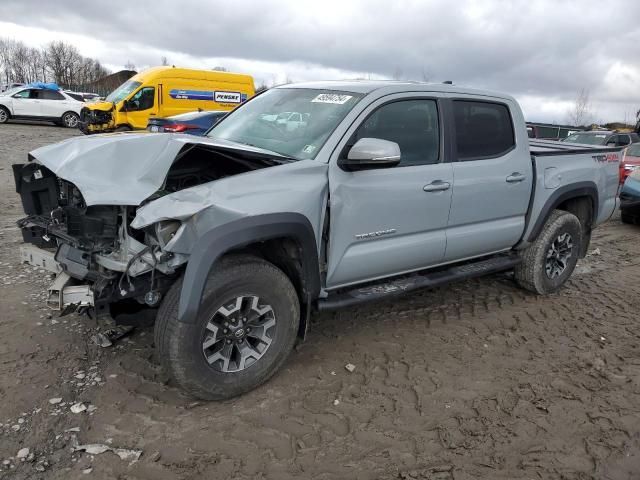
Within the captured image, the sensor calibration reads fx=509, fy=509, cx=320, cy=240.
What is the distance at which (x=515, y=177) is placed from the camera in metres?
4.48

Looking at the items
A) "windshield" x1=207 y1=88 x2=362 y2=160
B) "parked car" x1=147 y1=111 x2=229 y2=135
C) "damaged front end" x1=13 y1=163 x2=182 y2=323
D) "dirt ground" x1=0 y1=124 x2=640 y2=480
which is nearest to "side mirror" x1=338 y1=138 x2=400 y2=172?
"windshield" x1=207 y1=88 x2=362 y2=160

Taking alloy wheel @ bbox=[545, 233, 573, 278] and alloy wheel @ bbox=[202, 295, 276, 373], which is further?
alloy wheel @ bbox=[545, 233, 573, 278]

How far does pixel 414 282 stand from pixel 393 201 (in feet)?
2.44

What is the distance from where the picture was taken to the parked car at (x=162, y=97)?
50.9 feet

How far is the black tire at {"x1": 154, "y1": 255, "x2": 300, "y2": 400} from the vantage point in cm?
289

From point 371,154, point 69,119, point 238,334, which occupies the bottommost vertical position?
point 238,334

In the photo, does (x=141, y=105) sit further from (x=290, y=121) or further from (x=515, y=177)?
(x=515, y=177)

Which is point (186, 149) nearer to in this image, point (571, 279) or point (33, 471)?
point (33, 471)

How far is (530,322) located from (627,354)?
79cm

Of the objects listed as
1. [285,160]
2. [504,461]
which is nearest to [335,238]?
[285,160]

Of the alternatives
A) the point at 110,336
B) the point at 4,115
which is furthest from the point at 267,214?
the point at 4,115

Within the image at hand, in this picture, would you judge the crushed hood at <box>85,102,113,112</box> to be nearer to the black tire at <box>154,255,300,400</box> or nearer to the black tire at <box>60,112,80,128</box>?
the black tire at <box>60,112,80,128</box>

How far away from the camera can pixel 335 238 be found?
3.38 meters

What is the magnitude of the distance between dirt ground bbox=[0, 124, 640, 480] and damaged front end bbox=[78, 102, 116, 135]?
12.5 meters
